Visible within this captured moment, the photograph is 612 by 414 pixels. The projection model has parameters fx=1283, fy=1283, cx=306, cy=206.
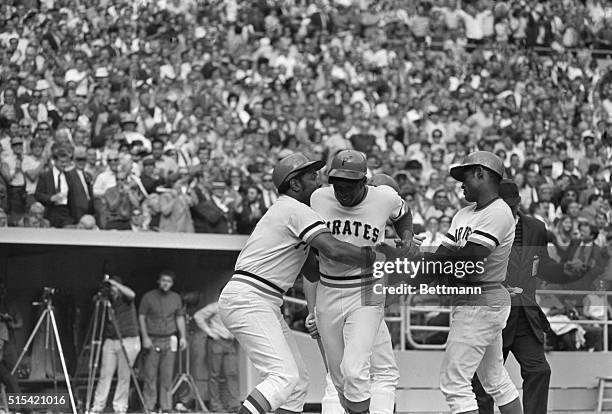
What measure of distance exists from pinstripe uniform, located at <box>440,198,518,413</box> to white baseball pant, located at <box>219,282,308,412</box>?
111cm

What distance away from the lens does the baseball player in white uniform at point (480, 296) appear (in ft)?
30.2

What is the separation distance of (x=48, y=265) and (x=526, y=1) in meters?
15.7

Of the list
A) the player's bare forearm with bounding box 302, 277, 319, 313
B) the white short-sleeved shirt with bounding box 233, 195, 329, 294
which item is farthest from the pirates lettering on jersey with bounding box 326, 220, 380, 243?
the player's bare forearm with bounding box 302, 277, 319, 313

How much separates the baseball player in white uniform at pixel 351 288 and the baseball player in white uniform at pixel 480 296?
52 cm

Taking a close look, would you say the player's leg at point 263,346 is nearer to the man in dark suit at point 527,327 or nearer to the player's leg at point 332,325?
the player's leg at point 332,325

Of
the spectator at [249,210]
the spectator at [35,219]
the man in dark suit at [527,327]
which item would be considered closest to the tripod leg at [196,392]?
the spectator at [35,219]

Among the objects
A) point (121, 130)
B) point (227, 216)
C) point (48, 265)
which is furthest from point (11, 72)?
point (48, 265)

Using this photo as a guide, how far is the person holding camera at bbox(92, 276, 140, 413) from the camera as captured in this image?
43.3 ft

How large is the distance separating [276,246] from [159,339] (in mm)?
4869

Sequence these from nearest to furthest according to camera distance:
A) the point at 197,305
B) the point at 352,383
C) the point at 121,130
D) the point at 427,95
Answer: the point at 352,383, the point at 197,305, the point at 121,130, the point at 427,95

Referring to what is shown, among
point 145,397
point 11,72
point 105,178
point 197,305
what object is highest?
point 11,72

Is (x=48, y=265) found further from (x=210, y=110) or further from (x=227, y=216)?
(x=210, y=110)

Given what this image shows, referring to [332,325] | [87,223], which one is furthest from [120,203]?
[332,325]

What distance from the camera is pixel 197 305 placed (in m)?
13.8
